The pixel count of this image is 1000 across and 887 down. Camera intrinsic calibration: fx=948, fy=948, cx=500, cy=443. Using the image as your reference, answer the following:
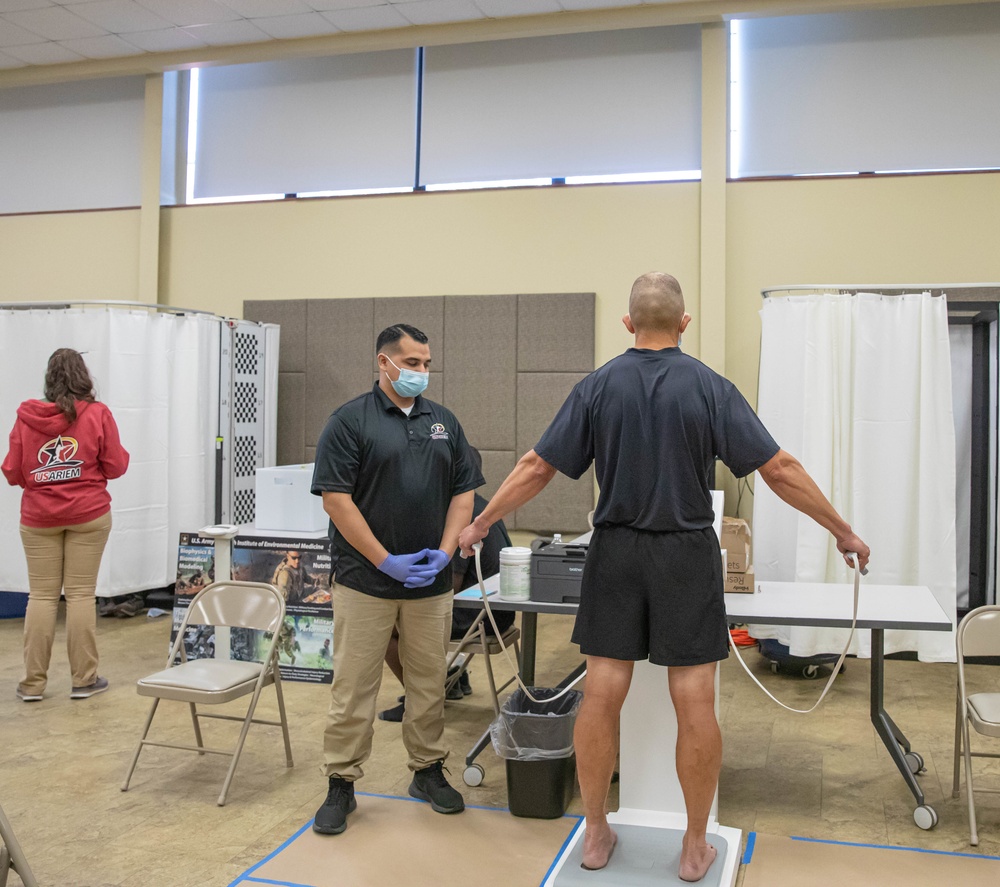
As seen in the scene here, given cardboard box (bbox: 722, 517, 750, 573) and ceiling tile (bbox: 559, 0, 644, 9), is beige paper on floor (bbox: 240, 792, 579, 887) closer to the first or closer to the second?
cardboard box (bbox: 722, 517, 750, 573)

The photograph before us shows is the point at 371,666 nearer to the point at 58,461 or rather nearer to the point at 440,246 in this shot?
the point at 58,461

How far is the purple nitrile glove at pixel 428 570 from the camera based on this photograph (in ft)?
9.52

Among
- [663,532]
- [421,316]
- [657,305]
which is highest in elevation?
[421,316]

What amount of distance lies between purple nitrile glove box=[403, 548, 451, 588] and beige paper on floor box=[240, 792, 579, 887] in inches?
30.3

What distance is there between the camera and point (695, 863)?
2.49m

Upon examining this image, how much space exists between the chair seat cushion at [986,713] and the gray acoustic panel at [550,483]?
11.1ft

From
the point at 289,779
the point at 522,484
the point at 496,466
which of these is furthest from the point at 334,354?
the point at 522,484

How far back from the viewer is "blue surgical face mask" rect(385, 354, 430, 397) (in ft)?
9.75

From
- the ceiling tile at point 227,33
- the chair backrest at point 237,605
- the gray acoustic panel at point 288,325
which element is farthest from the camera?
the gray acoustic panel at point 288,325

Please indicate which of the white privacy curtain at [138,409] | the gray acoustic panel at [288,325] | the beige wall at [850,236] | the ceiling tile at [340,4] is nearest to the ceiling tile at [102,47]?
the ceiling tile at [340,4]

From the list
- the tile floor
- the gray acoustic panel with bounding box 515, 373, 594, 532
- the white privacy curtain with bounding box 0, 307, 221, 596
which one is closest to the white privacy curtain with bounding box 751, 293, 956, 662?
the tile floor

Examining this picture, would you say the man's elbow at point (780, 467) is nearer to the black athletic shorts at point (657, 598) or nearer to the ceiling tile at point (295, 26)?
the black athletic shorts at point (657, 598)

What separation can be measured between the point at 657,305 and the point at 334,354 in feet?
15.3

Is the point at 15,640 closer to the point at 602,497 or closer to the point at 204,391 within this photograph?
the point at 204,391
